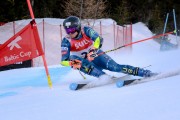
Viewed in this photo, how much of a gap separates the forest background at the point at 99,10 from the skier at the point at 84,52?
50.2ft

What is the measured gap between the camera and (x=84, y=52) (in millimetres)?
6168

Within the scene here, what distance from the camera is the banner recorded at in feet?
19.8

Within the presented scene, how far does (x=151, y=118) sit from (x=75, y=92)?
2.19 meters

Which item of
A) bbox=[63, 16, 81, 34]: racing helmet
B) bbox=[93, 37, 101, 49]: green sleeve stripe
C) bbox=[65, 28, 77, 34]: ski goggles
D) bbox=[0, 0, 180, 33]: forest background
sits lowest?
bbox=[0, 0, 180, 33]: forest background

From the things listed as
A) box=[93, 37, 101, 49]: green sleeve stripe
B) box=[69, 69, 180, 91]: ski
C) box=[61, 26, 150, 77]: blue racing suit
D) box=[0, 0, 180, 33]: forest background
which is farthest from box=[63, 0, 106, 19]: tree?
box=[69, 69, 180, 91]: ski

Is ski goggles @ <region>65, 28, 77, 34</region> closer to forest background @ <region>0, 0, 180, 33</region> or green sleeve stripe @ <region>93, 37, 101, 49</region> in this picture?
green sleeve stripe @ <region>93, 37, 101, 49</region>

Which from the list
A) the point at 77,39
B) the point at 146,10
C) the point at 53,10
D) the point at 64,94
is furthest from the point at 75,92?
the point at 146,10

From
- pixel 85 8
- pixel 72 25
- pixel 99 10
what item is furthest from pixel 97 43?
pixel 99 10

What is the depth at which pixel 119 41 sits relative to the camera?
16.8 m

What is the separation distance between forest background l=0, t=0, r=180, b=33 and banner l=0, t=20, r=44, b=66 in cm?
1514

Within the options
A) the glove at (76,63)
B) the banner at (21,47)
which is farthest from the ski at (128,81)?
the banner at (21,47)

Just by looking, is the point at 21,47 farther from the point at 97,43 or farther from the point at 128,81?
the point at 128,81

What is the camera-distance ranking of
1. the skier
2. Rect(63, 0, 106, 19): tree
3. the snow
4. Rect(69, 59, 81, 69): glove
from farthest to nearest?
Rect(63, 0, 106, 19): tree, Rect(69, 59, 81, 69): glove, the skier, the snow

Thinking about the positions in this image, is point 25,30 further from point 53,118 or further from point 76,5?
point 76,5
